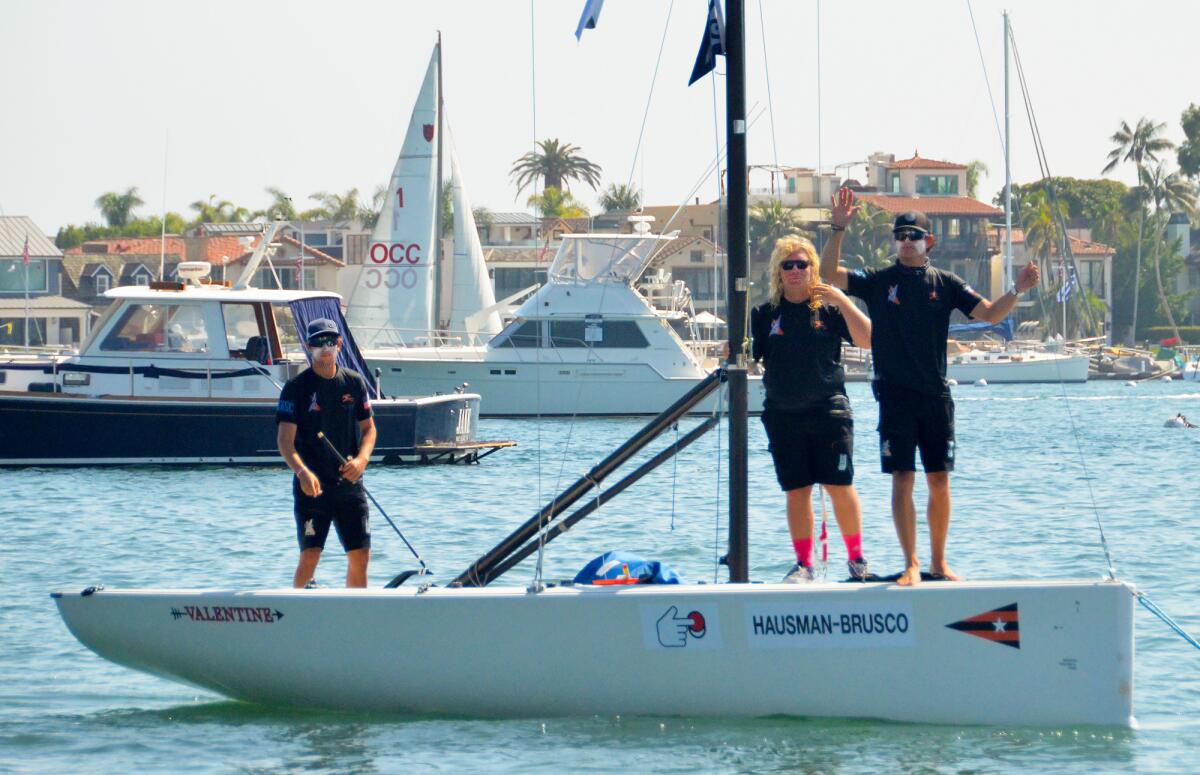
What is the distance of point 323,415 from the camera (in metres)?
8.18

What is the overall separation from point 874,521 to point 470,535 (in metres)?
4.37

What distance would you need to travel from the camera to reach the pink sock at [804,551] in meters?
7.64

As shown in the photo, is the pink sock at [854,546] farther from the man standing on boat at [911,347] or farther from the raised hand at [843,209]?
the raised hand at [843,209]

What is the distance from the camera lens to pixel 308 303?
2055 centimetres

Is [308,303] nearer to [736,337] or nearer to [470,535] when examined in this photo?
[470,535]

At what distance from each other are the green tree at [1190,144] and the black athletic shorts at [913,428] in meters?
96.2

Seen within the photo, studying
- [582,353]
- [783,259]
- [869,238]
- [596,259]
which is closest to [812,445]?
[783,259]

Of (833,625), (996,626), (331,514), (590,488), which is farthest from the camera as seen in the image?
(331,514)

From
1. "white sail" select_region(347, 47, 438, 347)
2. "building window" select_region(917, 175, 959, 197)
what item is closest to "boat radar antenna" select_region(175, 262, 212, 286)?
"white sail" select_region(347, 47, 438, 347)

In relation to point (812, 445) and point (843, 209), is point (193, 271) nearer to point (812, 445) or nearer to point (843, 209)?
point (812, 445)

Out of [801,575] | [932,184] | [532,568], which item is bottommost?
[532,568]

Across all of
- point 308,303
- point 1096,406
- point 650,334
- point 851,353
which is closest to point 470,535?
point 308,303

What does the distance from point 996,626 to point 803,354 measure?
1.45 metres

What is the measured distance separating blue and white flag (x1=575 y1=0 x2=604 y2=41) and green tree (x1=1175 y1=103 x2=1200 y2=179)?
3773 inches
